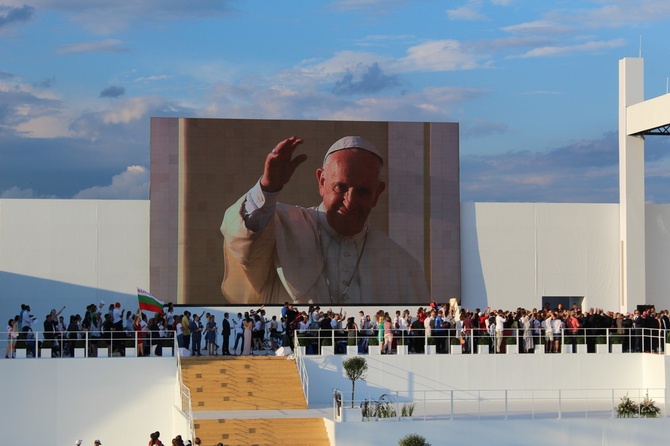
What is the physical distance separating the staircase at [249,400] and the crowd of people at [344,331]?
132 cm

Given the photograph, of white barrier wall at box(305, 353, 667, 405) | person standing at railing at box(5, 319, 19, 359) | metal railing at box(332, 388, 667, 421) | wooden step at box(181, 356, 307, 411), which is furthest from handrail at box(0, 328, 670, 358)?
metal railing at box(332, 388, 667, 421)

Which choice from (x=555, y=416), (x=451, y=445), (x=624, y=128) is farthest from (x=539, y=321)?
(x=624, y=128)

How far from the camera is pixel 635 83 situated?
44.6 metres

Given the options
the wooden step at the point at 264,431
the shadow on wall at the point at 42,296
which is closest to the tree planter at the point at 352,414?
the wooden step at the point at 264,431

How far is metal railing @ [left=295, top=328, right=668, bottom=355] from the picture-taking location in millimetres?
35156

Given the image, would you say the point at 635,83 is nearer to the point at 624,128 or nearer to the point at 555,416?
the point at 624,128

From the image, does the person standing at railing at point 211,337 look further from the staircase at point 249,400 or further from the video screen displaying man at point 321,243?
the video screen displaying man at point 321,243

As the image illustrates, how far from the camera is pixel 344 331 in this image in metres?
35.3

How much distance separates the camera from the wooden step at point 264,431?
94.5 ft

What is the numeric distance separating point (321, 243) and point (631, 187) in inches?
455

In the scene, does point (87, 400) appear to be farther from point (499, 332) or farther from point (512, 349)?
point (512, 349)

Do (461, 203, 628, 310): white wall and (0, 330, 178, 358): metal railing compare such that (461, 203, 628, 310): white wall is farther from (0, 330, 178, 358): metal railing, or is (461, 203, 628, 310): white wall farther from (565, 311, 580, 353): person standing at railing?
(0, 330, 178, 358): metal railing

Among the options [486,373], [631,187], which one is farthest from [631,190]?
[486,373]

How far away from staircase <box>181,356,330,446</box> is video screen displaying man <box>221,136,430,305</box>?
26.9 feet
